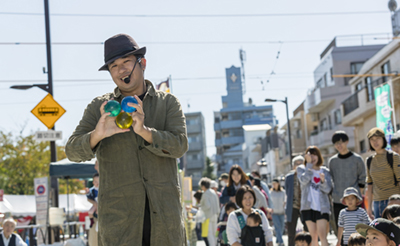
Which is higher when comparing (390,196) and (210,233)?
(390,196)

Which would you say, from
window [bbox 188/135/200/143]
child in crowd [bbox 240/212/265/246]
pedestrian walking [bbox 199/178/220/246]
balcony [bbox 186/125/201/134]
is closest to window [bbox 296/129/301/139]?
balcony [bbox 186/125/201/134]

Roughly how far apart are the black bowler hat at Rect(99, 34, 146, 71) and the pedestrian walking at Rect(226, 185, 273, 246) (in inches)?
206

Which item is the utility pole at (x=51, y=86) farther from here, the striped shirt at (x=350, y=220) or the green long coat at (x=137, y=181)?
the green long coat at (x=137, y=181)

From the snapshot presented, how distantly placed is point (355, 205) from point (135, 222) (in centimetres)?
575

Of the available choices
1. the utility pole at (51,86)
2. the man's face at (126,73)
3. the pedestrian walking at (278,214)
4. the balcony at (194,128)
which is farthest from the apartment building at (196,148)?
the man's face at (126,73)

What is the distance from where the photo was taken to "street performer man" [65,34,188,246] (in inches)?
117

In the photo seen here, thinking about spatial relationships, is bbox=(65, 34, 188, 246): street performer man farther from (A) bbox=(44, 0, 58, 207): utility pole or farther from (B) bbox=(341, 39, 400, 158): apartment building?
(B) bbox=(341, 39, 400, 158): apartment building

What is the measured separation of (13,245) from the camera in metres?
11.3

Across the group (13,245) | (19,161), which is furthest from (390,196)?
(19,161)

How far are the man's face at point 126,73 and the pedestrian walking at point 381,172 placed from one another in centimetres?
560

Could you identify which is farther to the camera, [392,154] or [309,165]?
[309,165]

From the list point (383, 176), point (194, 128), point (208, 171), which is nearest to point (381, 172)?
point (383, 176)

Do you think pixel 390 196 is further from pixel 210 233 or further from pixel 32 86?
pixel 32 86

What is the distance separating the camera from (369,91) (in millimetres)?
34781
